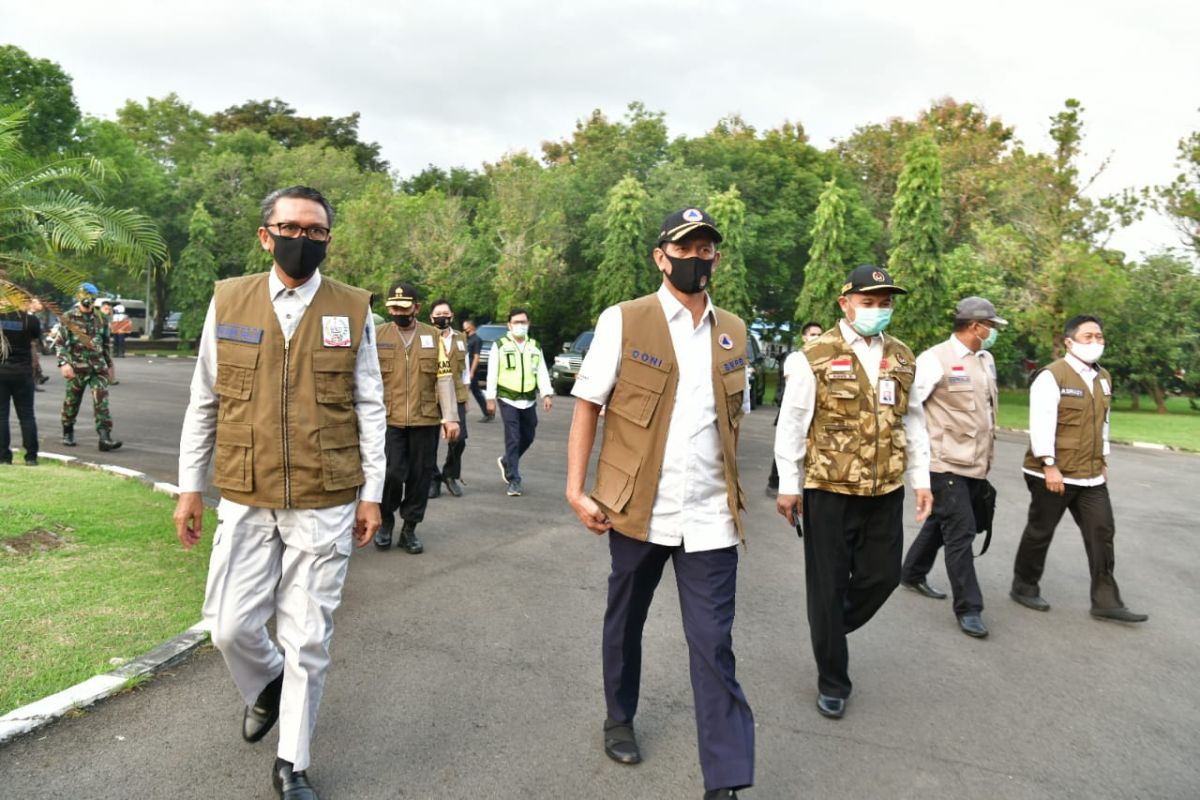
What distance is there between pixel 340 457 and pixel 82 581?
3166 millimetres

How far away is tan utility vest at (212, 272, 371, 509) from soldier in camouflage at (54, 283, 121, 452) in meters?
8.49

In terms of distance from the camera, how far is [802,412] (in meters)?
4.47

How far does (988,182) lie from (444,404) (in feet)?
108

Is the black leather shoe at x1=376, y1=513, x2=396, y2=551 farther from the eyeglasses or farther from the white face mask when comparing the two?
the white face mask

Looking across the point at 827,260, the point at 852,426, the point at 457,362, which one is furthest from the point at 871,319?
the point at 827,260

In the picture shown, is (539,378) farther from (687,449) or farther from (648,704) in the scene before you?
(687,449)

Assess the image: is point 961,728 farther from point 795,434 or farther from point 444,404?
point 444,404

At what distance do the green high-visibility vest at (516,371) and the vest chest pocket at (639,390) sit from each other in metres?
6.34

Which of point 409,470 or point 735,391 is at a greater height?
point 735,391

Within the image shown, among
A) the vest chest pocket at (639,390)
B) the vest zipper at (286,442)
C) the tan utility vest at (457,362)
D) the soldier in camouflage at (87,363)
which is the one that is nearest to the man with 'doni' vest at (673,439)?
the vest chest pocket at (639,390)

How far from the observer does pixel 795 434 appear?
443 centimetres

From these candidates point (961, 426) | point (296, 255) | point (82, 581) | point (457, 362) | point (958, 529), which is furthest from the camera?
point (457, 362)

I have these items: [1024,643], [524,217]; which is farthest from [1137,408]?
[1024,643]

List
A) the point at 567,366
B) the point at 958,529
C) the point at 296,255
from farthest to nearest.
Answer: the point at 567,366 → the point at 958,529 → the point at 296,255
